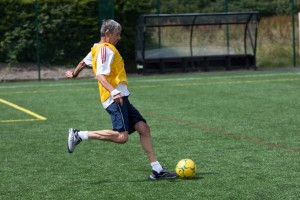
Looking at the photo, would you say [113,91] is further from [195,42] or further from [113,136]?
[195,42]

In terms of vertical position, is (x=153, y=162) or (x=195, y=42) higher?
(x=153, y=162)

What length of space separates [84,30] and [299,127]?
17909 millimetres

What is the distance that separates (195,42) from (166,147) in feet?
60.3

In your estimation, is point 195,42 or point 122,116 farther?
point 195,42

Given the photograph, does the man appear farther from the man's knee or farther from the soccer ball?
the soccer ball

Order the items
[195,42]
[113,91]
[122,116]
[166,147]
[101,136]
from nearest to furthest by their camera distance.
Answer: [113,91] → [122,116] → [101,136] → [166,147] → [195,42]

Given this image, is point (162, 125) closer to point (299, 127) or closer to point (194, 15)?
point (299, 127)

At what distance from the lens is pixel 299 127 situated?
12.9m

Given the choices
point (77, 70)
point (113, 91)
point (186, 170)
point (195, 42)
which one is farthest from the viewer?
point (195, 42)

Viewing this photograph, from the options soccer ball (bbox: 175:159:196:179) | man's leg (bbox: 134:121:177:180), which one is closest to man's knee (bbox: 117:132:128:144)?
man's leg (bbox: 134:121:177:180)

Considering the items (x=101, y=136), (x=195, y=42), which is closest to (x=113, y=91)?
(x=101, y=136)

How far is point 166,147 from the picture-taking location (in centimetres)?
1122

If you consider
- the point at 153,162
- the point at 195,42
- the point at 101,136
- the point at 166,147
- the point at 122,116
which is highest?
the point at 122,116

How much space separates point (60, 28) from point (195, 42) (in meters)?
5.18
